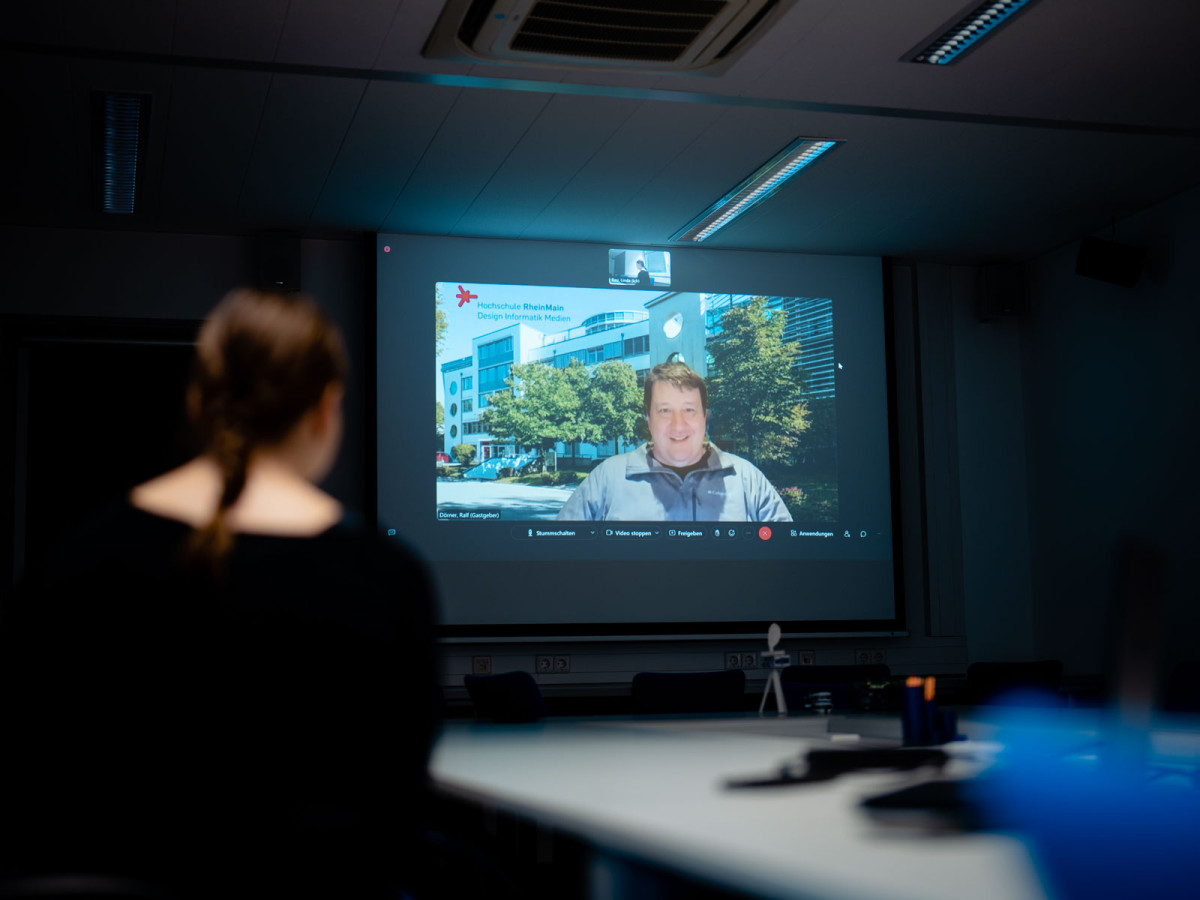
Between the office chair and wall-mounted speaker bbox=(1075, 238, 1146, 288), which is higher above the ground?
wall-mounted speaker bbox=(1075, 238, 1146, 288)

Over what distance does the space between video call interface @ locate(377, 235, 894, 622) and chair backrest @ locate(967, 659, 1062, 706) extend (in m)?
0.97

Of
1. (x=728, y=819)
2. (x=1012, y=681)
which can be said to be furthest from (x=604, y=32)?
(x=1012, y=681)

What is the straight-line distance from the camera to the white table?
40.3 inches

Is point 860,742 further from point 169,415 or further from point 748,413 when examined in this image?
point 169,415

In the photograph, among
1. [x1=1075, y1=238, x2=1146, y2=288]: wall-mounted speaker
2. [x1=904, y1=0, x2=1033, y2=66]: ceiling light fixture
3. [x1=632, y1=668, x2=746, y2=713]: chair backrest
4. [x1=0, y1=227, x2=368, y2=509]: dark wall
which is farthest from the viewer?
[x1=1075, y1=238, x2=1146, y2=288]: wall-mounted speaker

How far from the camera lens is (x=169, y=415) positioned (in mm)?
A: 6297

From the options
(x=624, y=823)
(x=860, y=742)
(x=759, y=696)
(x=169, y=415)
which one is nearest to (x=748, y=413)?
(x=759, y=696)

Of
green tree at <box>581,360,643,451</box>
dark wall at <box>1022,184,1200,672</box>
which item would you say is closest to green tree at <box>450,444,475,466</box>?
green tree at <box>581,360,643,451</box>

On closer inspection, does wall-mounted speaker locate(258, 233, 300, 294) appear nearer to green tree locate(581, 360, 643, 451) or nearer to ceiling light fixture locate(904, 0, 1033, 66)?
green tree locate(581, 360, 643, 451)

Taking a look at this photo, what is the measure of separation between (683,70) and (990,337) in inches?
136

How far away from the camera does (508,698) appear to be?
10.4ft

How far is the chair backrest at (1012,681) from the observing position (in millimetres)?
5082

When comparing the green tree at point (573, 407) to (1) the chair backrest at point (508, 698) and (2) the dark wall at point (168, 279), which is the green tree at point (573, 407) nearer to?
(2) the dark wall at point (168, 279)

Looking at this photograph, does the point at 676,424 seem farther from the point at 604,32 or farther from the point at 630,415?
the point at 604,32
